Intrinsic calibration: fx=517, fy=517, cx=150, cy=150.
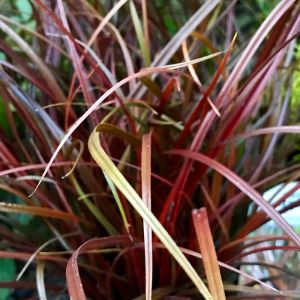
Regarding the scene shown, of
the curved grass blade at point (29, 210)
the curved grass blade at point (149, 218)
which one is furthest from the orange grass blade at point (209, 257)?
the curved grass blade at point (29, 210)

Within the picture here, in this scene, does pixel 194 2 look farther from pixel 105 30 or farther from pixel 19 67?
pixel 19 67

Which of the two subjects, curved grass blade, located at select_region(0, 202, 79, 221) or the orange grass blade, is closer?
the orange grass blade

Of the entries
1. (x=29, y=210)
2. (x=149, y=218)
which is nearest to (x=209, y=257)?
(x=149, y=218)

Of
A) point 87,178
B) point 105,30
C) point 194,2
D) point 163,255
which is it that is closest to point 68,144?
point 87,178

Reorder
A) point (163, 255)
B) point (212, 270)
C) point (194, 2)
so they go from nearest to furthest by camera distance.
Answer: point (212, 270)
point (163, 255)
point (194, 2)

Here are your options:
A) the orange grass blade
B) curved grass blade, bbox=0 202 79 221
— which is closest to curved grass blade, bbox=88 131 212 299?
the orange grass blade

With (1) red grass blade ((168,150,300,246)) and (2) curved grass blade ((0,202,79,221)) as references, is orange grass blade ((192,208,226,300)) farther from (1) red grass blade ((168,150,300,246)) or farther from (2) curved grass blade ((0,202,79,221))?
(2) curved grass blade ((0,202,79,221))

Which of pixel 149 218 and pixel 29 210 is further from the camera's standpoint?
pixel 29 210

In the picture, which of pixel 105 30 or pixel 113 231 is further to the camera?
pixel 105 30

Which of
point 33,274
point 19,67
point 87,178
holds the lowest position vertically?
point 33,274

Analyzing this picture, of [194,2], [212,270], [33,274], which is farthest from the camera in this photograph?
[194,2]

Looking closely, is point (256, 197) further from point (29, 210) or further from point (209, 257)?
point (29, 210)
